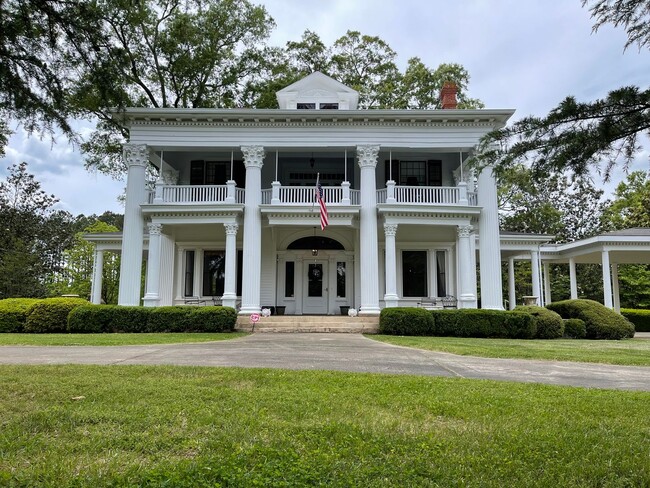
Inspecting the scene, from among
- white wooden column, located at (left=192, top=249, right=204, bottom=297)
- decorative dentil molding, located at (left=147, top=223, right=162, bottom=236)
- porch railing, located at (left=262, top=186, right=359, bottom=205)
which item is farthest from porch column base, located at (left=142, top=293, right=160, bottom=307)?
porch railing, located at (left=262, top=186, right=359, bottom=205)

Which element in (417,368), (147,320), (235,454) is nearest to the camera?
(235,454)

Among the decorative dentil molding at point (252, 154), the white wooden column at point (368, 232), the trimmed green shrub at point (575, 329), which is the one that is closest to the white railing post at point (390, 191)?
the white wooden column at point (368, 232)

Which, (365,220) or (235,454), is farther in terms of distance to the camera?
(365,220)

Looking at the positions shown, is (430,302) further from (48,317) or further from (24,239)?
(24,239)

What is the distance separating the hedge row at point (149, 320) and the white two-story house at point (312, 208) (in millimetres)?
2148

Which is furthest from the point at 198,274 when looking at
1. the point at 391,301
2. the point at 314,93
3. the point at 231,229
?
the point at 314,93

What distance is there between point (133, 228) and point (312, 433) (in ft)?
53.8

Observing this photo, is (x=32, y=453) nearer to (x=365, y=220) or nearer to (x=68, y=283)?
(x=365, y=220)

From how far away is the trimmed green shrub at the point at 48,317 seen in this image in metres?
15.9

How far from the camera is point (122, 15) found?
210 inches

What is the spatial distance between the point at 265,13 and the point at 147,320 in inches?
741

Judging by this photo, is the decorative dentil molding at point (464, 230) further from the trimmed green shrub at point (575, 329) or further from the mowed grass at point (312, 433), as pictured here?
the mowed grass at point (312, 433)

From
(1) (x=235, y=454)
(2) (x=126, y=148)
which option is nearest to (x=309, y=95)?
(2) (x=126, y=148)

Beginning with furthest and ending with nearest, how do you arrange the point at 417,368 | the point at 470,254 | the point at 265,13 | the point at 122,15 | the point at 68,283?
1. the point at 68,283
2. the point at 265,13
3. the point at 470,254
4. the point at 417,368
5. the point at 122,15
